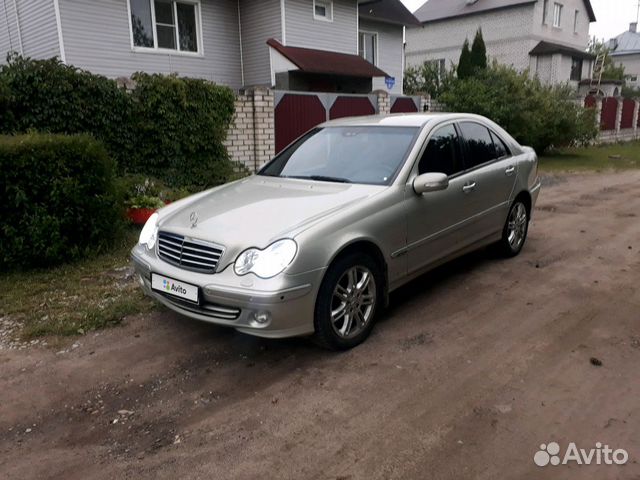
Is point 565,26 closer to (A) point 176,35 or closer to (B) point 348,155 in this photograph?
(A) point 176,35

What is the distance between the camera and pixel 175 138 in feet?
28.8

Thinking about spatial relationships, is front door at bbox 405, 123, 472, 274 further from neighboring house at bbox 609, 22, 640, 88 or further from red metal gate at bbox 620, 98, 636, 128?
neighboring house at bbox 609, 22, 640, 88

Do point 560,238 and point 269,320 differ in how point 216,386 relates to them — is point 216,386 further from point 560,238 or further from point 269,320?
point 560,238

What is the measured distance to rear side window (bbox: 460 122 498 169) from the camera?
5.16 m

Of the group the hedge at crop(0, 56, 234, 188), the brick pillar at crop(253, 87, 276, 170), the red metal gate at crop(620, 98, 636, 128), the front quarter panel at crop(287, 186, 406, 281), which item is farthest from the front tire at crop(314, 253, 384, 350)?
the red metal gate at crop(620, 98, 636, 128)

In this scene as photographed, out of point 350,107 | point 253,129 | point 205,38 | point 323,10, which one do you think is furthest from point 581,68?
point 253,129

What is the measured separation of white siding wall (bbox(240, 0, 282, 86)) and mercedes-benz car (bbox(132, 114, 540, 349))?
1202cm

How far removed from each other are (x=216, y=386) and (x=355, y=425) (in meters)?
0.98

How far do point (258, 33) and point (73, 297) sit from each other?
44.0 ft

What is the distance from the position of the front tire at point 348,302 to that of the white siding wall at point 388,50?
18069mm

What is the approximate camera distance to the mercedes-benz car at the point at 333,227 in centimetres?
341

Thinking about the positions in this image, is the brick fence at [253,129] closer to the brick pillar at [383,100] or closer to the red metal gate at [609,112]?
the brick pillar at [383,100]

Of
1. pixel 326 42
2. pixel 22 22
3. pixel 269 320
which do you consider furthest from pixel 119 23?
pixel 269 320

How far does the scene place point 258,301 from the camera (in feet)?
10.8
